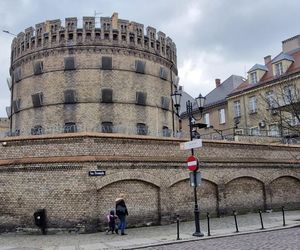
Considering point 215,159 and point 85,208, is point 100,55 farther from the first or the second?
point 85,208

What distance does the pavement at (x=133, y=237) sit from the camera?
Result: 1378 centimetres

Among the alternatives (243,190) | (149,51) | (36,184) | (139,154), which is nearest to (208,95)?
(149,51)

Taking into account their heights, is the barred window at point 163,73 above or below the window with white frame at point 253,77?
below

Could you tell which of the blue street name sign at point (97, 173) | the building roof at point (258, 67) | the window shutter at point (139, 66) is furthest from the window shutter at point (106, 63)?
the building roof at point (258, 67)

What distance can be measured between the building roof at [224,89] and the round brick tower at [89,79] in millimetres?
18985

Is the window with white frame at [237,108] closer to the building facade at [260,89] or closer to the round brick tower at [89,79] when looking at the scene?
the building facade at [260,89]

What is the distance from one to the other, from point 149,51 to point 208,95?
2234 centimetres

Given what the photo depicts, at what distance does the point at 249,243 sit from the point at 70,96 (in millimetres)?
21110

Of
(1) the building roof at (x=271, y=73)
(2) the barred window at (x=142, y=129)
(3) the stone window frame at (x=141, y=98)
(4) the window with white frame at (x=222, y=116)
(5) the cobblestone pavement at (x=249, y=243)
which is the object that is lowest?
(5) the cobblestone pavement at (x=249, y=243)

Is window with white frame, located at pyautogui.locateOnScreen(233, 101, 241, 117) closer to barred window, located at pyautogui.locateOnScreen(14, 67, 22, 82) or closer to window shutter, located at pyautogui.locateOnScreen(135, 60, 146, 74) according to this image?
window shutter, located at pyautogui.locateOnScreen(135, 60, 146, 74)

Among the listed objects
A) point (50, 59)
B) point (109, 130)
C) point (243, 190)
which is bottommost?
point (243, 190)

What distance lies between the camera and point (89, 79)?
3056cm

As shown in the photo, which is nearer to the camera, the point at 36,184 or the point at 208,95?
the point at 36,184

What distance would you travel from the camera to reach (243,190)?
23.1m
